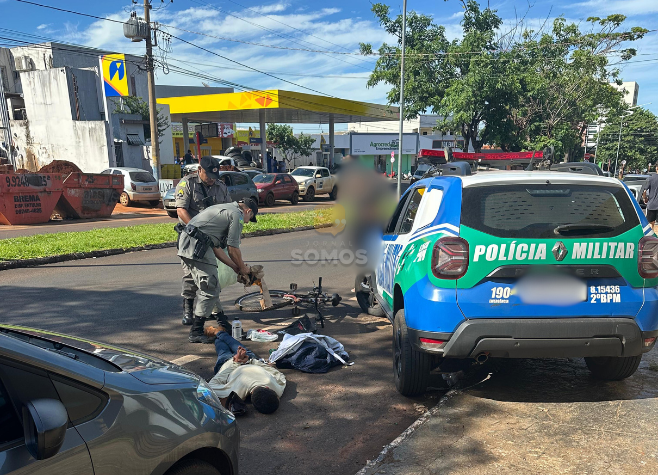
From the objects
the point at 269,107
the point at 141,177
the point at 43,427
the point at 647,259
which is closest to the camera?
the point at 43,427

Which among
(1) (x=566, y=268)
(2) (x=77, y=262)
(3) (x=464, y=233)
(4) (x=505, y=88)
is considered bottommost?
(2) (x=77, y=262)

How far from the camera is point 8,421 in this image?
1655 millimetres

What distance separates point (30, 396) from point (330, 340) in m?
3.38

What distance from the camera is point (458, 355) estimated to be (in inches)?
134

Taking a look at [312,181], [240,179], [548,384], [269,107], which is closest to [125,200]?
[240,179]

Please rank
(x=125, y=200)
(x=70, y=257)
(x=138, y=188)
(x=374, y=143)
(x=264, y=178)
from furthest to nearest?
(x=374, y=143) → (x=264, y=178) → (x=125, y=200) → (x=138, y=188) → (x=70, y=257)

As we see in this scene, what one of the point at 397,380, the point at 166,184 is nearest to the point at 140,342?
the point at 397,380

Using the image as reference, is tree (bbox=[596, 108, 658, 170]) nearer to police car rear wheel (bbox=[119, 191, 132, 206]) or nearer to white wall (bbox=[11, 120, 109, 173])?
white wall (bbox=[11, 120, 109, 173])

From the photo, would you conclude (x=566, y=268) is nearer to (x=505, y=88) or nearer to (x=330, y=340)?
(x=330, y=340)

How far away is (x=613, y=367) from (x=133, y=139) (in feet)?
90.4

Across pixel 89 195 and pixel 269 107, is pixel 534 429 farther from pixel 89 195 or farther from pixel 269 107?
pixel 269 107

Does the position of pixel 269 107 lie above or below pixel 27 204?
above

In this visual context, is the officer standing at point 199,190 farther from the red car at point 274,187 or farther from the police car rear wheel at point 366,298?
the red car at point 274,187

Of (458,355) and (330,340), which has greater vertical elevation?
(458,355)
